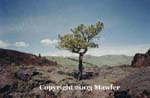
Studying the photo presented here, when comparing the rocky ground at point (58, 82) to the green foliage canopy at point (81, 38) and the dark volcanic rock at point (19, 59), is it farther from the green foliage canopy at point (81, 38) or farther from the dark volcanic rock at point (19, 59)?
the dark volcanic rock at point (19, 59)

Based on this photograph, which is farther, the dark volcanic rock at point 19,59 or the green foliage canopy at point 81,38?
the dark volcanic rock at point 19,59

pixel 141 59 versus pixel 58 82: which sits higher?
pixel 141 59

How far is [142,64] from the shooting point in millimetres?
47969

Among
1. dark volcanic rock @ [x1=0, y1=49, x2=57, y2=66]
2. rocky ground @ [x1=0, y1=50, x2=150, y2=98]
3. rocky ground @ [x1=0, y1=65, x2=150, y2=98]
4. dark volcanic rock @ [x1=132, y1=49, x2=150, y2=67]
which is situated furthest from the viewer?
dark volcanic rock @ [x1=0, y1=49, x2=57, y2=66]

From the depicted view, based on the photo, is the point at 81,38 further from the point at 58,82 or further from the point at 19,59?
the point at 19,59

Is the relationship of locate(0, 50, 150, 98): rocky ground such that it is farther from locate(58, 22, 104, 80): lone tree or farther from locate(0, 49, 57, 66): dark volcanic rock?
locate(0, 49, 57, 66): dark volcanic rock

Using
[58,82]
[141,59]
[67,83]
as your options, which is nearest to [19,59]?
[141,59]

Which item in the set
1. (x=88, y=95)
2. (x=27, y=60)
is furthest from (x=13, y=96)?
(x=27, y=60)

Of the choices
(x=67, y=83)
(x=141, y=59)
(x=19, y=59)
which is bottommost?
(x=67, y=83)

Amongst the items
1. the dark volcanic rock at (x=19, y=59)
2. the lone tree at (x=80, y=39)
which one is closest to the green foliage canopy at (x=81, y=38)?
the lone tree at (x=80, y=39)

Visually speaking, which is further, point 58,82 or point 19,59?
point 19,59

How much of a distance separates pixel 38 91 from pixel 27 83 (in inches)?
181

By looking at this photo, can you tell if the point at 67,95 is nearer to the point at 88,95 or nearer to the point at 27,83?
the point at 88,95

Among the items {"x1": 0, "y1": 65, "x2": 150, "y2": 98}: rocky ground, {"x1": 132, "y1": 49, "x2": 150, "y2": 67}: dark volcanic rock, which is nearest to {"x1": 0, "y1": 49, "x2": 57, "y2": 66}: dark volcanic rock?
{"x1": 0, "y1": 65, "x2": 150, "y2": 98}: rocky ground
